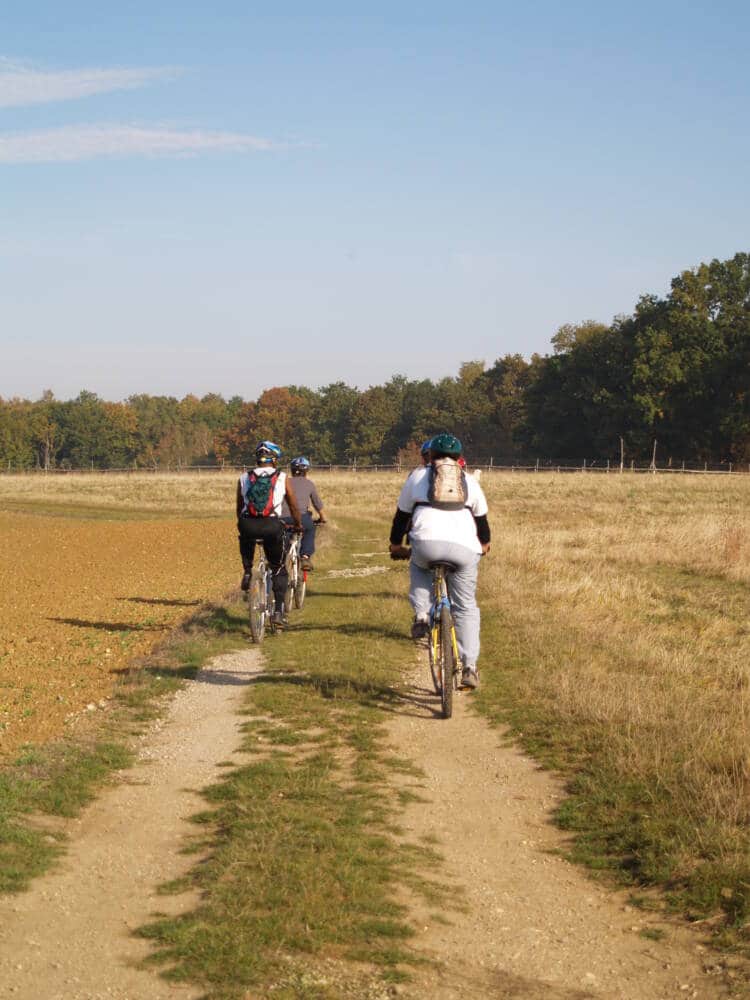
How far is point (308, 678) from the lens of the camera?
33.3ft

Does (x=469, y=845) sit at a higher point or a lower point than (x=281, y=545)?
lower

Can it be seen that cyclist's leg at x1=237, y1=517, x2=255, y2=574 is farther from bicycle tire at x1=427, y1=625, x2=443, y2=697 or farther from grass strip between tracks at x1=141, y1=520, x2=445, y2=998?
bicycle tire at x1=427, y1=625, x2=443, y2=697

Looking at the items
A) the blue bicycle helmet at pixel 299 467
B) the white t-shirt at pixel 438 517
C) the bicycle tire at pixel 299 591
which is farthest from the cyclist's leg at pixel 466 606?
the bicycle tire at pixel 299 591

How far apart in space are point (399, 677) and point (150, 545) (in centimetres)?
2018

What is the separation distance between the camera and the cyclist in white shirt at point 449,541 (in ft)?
27.2

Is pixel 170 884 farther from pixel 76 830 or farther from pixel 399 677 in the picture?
pixel 399 677

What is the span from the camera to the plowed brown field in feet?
32.8

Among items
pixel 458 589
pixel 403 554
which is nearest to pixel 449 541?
pixel 458 589

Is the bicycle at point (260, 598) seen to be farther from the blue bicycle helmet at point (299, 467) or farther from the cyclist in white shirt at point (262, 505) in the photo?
the blue bicycle helmet at point (299, 467)

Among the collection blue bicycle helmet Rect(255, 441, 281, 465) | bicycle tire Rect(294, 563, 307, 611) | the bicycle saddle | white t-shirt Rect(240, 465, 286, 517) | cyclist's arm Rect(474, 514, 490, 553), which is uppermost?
blue bicycle helmet Rect(255, 441, 281, 465)

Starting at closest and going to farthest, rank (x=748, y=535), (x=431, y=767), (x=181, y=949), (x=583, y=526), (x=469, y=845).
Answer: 1. (x=181, y=949)
2. (x=469, y=845)
3. (x=431, y=767)
4. (x=748, y=535)
5. (x=583, y=526)

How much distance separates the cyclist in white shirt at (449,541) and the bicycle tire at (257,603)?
3.48 meters

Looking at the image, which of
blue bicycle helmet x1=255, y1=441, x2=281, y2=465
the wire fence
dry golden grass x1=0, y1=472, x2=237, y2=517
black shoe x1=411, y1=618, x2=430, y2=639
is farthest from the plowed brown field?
the wire fence

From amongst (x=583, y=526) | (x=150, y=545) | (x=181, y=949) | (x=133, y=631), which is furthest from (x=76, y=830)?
(x=583, y=526)
